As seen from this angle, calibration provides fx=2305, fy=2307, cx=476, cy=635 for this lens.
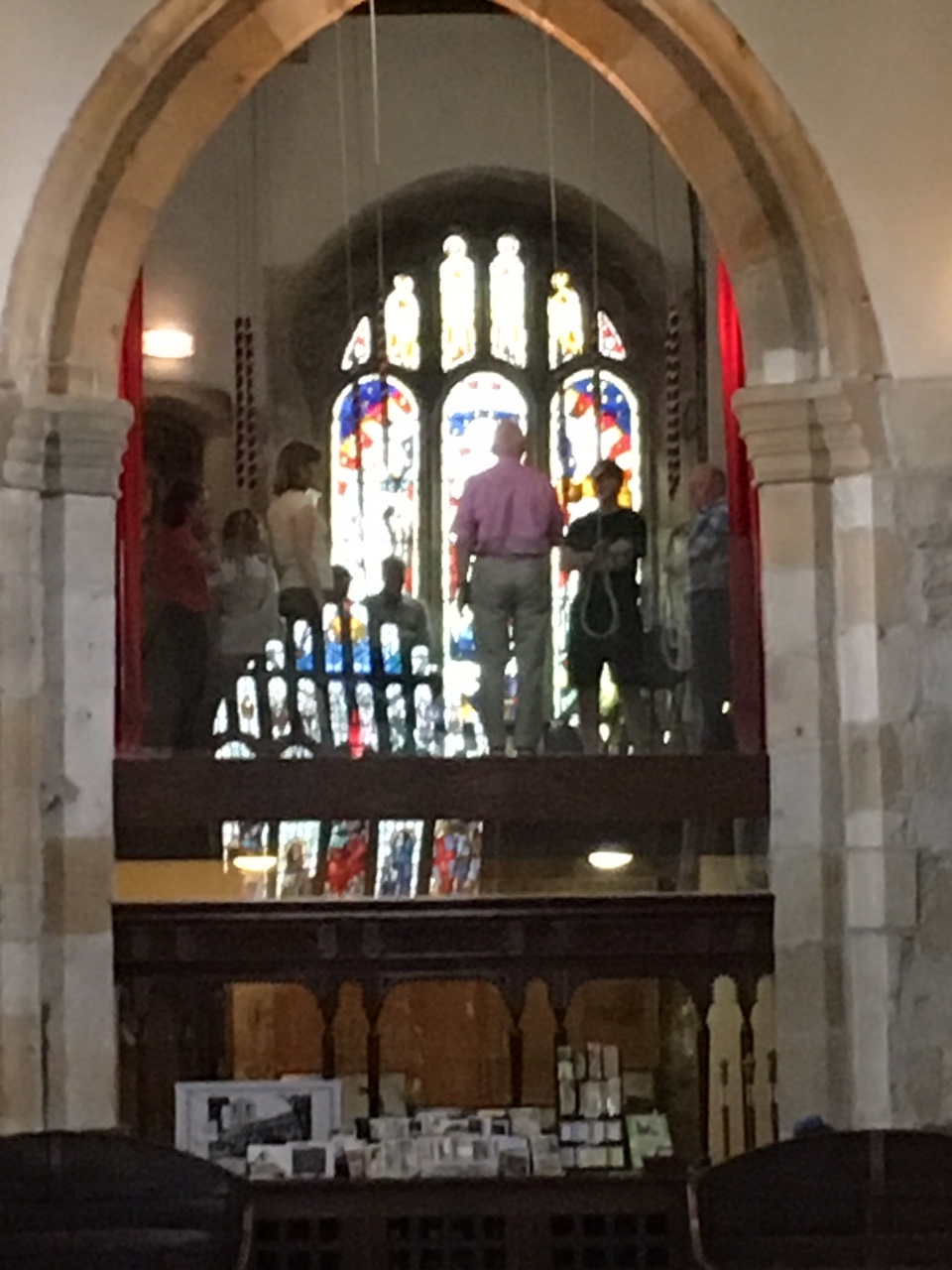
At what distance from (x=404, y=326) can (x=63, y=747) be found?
657cm

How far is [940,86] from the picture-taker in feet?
24.0

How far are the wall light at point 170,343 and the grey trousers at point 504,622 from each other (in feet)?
16.1

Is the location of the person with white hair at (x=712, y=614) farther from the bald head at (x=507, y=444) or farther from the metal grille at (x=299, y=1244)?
the metal grille at (x=299, y=1244)

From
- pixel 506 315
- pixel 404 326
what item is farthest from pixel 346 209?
pixel 506 315

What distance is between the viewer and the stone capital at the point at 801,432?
24.0ft

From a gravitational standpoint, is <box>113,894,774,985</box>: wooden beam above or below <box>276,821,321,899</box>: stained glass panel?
below

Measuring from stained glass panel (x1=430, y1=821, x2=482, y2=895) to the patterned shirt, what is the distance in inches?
50.9

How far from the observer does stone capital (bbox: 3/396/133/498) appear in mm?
7109

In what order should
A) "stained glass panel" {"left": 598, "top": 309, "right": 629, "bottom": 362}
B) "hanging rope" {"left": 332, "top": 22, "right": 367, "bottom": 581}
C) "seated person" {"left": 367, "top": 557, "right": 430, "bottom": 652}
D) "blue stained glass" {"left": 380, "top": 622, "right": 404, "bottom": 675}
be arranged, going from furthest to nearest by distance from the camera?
"stained glass panel" {"left": 598, "top": 309, "right": 629, "bottom": 362}, "hanging rope" {"left": 332, "top": 22, "right": 367, "bottom": 581}, "seated person" {"left": 367, "top": 557, "right": 430, "bottom": 652}, "blue stained glass" {"left": 380, "top": 622, "right": 404, "bottom": 675}

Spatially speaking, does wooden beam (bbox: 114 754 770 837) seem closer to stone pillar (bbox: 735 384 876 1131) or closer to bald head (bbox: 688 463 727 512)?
stone pillar (bbox: 735 384 876 1131)

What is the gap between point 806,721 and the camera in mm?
7375

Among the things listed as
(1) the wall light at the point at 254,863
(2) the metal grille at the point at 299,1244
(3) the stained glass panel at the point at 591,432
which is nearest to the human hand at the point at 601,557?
(1) the wall light at the point at 254,863

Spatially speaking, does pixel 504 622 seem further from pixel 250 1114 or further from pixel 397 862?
pixel 250 1114

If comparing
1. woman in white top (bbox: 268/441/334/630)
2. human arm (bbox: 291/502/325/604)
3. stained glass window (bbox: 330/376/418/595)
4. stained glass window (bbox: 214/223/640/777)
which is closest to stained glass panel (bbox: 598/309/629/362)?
stained glass window (bbox: 214/223/640/777)
